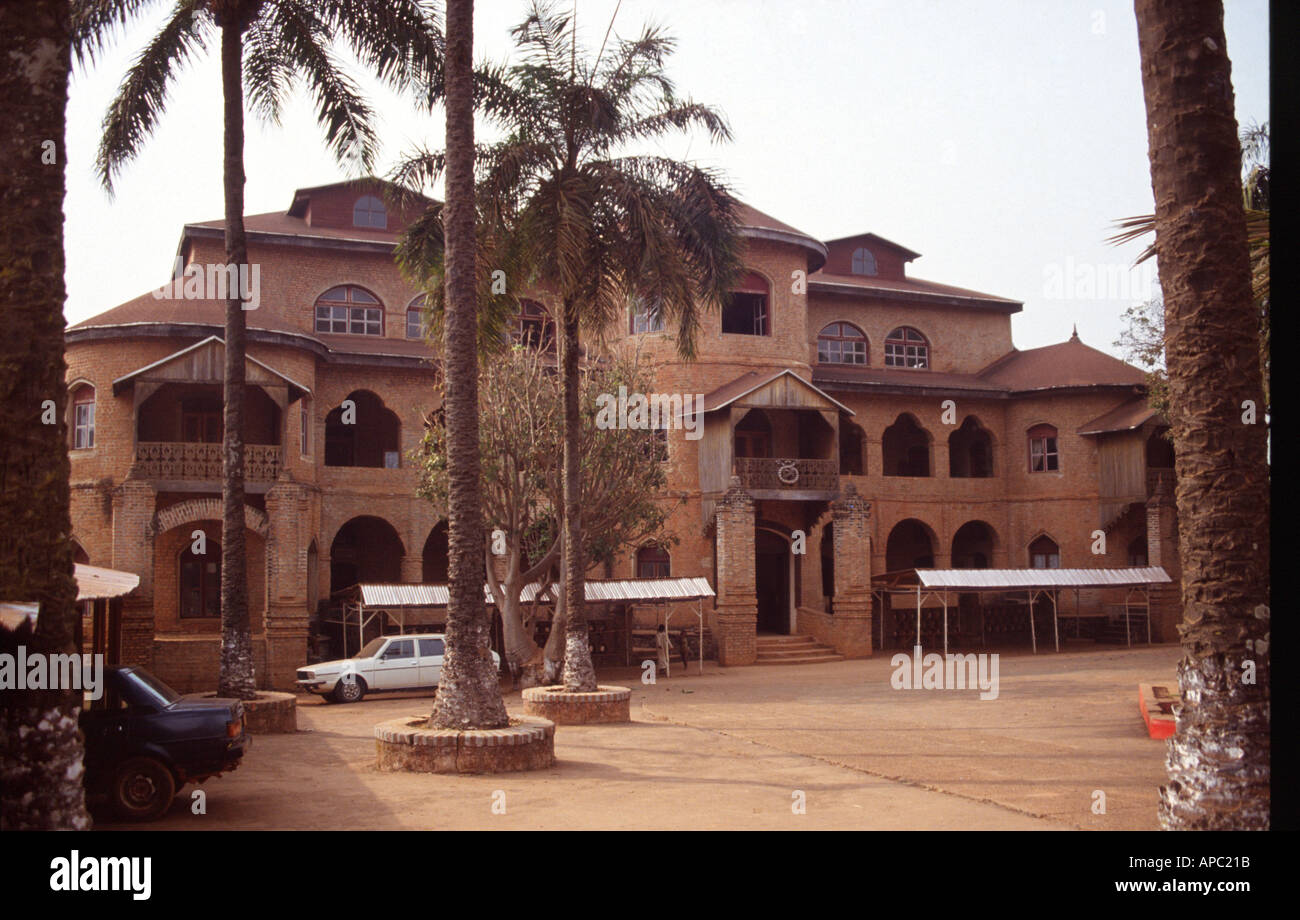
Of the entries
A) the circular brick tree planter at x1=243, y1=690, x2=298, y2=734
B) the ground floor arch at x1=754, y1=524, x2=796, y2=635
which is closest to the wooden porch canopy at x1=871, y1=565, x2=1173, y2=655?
the ground floor arch at x1=754, y1=524, x2=796, y2=635

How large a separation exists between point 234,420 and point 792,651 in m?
18.6

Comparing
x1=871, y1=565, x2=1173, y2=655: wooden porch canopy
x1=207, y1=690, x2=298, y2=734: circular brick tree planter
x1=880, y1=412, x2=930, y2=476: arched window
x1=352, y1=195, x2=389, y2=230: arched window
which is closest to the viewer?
x1=207, y1=690, x2=298, y2=734: circular brick tree planter

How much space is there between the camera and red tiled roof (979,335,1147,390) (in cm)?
3778

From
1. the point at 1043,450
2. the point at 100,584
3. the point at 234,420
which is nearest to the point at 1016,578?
the point at 1043,450

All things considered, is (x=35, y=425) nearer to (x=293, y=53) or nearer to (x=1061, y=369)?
(x=293, y=53)

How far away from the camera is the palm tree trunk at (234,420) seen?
1675 cm

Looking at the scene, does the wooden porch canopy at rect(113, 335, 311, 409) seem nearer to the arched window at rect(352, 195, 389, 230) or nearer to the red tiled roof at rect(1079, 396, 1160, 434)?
the arched window at rect(352, 195, 389, 230)

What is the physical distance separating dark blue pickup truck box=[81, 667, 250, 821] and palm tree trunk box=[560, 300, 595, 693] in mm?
8207

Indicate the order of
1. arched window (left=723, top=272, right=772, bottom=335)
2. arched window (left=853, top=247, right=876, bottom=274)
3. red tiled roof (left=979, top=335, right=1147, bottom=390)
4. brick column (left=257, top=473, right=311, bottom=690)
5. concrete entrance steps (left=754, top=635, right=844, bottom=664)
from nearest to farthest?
brick column (left=257, top=473, right=311, bottom=690)
concrete entrance steps (left=754, top=635, right=844, bottom=664)
arched window (left=723, top=272, right=772, bottom=335)
red tiled roof (left=979, top=335, right=1147, bottom=390)
arched window (left=853, top=247, right=876, bottom=274)

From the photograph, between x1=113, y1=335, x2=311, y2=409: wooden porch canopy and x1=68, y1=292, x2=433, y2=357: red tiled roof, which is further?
x1=68, y1=292, x2=433, y2=357: red tiled roof

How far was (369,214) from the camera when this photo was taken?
35000 mm
